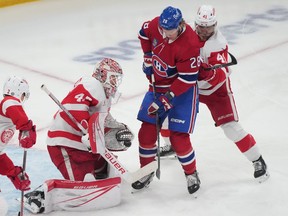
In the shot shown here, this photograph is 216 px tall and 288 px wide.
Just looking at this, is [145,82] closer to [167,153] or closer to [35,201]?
[167,153]

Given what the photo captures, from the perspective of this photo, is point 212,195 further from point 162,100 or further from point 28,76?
point 28,76

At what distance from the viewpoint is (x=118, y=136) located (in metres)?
3.52

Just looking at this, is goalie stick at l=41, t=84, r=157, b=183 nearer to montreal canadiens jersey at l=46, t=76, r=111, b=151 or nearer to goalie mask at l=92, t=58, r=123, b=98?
montreal canadiens jersey at l=46, t=76, r=111, b=151

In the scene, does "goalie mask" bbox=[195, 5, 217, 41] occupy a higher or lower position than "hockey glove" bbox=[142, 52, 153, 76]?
higher

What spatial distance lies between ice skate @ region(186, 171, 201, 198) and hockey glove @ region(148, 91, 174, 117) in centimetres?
37

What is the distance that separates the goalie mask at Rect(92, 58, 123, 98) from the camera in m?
Answer: 3.36

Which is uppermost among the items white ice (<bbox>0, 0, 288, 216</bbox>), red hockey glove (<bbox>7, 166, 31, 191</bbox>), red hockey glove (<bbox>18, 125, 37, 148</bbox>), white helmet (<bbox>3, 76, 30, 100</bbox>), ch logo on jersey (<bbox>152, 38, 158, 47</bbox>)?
white helmet (<bbox>3, 76, 30, 100</bbox>)

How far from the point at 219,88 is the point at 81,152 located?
79cm

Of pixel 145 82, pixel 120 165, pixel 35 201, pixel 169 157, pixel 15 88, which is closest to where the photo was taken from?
pixel 15 88

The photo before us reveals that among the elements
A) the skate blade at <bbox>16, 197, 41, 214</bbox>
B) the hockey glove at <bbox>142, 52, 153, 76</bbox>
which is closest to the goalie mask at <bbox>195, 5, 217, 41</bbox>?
the hockey glove at <bbox>142, 52, 153, 76</bbox>

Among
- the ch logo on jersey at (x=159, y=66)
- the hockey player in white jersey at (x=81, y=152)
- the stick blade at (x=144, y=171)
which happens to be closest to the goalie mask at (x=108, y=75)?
the hockey player in white jersey at (x=81, y=152)

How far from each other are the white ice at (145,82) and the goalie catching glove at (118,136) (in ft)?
0.75

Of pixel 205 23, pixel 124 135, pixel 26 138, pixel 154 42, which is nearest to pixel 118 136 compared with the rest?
pixel 124 135

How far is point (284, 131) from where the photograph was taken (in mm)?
4332
